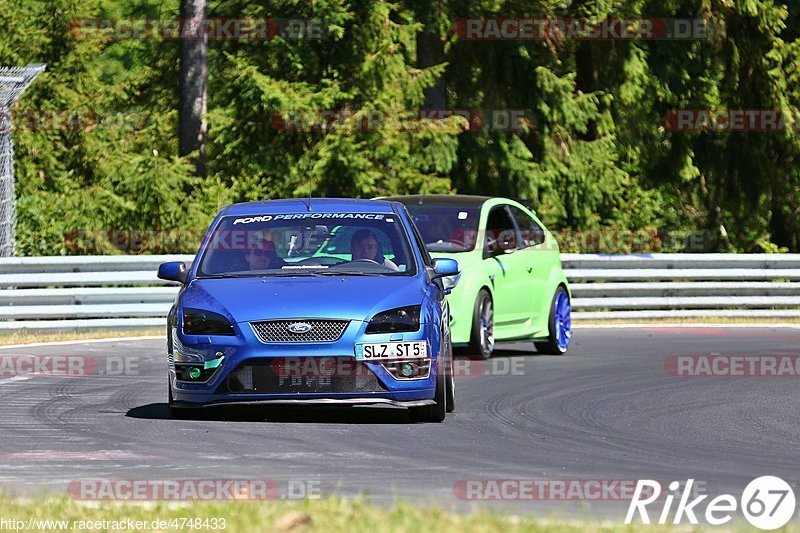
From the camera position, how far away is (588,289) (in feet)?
79.0

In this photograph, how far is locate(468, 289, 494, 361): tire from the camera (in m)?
15.9

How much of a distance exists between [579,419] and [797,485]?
342 centimetres

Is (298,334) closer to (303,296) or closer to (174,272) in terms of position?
(303,296)

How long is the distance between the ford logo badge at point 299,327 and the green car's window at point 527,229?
711 cm

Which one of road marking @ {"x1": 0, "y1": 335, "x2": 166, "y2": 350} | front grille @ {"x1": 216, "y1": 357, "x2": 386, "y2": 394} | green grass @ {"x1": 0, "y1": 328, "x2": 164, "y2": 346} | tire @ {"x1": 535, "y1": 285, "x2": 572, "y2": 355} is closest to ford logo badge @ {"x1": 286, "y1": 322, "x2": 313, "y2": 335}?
front grille @ {"x1": 216, "y1": 357, "x2": 386, "y2": 394}

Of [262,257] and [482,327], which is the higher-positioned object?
[262,257]

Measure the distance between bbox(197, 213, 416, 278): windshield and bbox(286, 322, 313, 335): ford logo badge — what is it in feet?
2.68

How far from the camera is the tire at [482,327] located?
52.2 ft

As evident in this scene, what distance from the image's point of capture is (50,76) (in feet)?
109

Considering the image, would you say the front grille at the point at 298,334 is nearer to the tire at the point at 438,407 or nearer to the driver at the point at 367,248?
the tire at the point at 438,407

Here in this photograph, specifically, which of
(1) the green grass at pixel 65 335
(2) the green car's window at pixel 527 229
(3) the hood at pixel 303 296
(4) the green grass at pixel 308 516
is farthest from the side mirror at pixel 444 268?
(1) the green grass at pixel 65 335

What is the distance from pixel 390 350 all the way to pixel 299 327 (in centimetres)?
62

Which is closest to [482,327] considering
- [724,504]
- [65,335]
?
[65,335]

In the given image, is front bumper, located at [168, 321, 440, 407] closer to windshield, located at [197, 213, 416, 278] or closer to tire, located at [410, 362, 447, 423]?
tire, located at [410, 362, 447, 423]
